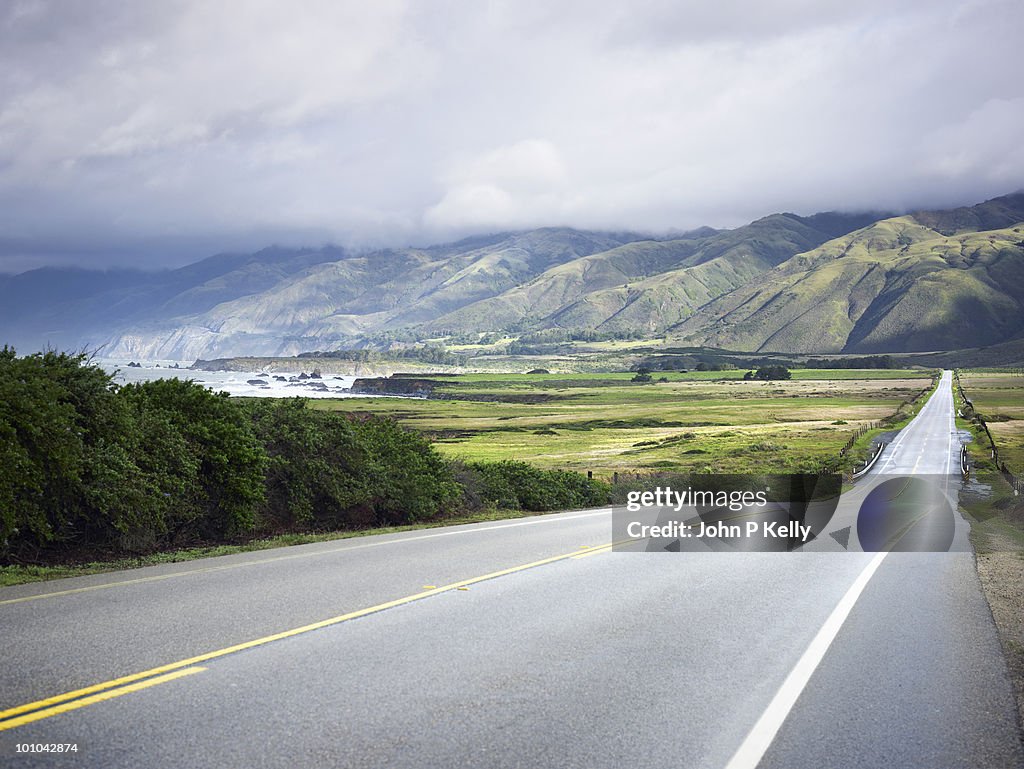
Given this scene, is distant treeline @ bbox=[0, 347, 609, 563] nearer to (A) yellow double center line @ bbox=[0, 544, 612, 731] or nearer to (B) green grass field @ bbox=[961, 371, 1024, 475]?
(A) yellow double center line @ bbox=[0, 544, 612, 731]

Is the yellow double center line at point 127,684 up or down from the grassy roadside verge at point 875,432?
up

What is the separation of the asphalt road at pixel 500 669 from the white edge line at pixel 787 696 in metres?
0.03

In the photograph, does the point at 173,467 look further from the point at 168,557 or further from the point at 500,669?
the point at 500,669

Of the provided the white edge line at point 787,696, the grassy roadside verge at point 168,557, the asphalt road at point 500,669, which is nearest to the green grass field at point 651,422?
the grassy roadside verge at point 168,557

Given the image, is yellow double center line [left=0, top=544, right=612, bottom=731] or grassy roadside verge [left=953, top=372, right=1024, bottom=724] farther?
grassy roadside verge [left=953, top=372, right=1024, bottom=724]

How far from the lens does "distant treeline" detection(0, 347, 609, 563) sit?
488 inches

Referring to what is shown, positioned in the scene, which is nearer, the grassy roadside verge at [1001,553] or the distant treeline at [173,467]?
the grassy roadside verge at [1001,553]

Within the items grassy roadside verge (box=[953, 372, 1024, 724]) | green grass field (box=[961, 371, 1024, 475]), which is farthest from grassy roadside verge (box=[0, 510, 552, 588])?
green grass field (box=[961, 371, 1024, 475])

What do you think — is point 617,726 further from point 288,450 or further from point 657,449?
point 657,449

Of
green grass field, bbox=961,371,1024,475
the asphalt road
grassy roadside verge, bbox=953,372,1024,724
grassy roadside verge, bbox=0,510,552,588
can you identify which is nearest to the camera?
the asphalt road

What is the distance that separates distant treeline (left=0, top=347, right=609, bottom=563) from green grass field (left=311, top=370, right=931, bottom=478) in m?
21.3

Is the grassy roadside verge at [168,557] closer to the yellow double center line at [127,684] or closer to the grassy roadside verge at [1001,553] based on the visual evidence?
the yellow double center line at [127,684]

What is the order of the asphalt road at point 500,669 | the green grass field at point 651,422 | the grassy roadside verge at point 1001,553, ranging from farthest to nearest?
the green grass field at point 651,422
the grassy roadside verge at point 1001,553
the asphalt road at point 500,669

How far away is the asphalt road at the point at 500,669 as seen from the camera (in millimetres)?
5820
